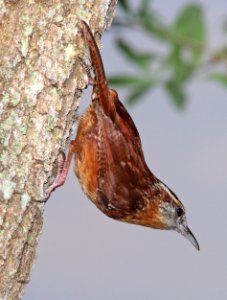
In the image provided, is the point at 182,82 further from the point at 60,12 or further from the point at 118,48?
the point at 60,12

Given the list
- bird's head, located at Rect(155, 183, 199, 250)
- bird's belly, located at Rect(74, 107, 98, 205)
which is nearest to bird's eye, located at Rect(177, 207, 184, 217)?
bird's head, located at Rect(155, 183, 199, 250)

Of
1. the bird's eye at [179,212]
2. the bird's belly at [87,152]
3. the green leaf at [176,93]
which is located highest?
the green leaf at [176,93]

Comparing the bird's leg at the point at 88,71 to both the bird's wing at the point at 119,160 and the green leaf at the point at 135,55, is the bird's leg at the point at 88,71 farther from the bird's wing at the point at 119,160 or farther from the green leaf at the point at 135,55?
the green leaf at the point at 135,55

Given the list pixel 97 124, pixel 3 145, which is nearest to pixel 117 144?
pixel 97 124

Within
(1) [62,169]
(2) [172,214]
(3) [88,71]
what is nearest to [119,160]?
(1) [62,169]

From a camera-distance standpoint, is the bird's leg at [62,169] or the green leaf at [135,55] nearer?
the bird's leg at [62,169]

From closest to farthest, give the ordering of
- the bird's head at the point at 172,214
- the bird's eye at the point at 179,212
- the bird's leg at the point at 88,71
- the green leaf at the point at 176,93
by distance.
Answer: the bird's leg at the point at 88,71
the green leaf at the point at 176,93
the bird's head at the point at 172,214
the bird's eye at the point at 179,212

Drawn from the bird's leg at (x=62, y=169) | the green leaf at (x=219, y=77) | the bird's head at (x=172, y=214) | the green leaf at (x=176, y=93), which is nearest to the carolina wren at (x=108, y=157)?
the bird's leg at (x=62, y=169)

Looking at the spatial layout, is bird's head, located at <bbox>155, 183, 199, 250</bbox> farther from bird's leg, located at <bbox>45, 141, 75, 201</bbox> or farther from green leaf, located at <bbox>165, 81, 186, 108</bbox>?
bird's leg, located at <bbox>45, 141, 75, 201</bbox>
